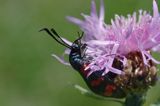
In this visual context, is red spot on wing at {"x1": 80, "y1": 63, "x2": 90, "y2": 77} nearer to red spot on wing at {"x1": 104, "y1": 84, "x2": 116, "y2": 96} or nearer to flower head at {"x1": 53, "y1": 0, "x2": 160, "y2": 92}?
flower head at {"x1": 53, "y1": 0, "x2": 160, "y2": 92}

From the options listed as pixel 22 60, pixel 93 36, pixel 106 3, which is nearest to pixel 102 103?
pixel 22 60

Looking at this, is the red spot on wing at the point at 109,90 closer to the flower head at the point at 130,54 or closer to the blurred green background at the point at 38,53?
the flower head at the point at 130,54

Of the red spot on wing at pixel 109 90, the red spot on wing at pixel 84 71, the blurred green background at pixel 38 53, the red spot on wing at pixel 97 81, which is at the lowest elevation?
the red spot on wing at pixel 109 90

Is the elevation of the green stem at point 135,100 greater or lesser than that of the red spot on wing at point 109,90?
greater

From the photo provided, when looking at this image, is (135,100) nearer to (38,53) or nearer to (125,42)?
(125,42)

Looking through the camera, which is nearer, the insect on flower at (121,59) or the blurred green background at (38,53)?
the insect on flower at (121,59)

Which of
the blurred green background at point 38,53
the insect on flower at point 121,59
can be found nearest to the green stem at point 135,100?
the insect on flower at point 121,59
